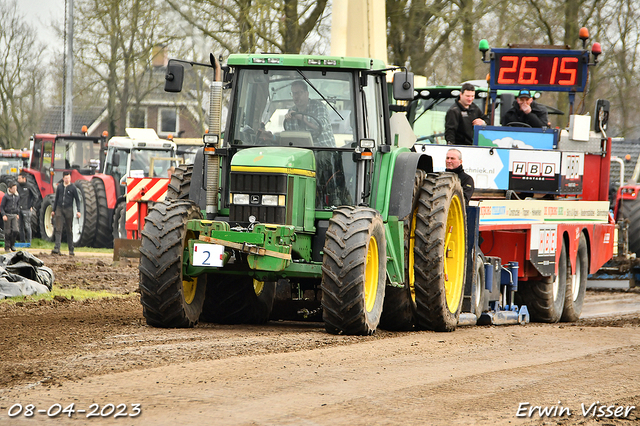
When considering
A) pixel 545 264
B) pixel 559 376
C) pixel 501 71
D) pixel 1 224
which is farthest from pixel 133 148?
pixel 559 376

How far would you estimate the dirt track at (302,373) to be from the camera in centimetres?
523

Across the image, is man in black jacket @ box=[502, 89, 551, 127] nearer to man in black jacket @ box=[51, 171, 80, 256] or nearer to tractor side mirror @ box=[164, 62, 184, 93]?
tractor side mirror @ box=[164, 62, 184, 93]

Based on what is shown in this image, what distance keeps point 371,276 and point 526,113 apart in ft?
19.5

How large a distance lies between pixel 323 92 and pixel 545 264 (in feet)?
16.3

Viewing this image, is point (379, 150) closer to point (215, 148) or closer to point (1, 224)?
point (215, 148)

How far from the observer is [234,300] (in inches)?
385

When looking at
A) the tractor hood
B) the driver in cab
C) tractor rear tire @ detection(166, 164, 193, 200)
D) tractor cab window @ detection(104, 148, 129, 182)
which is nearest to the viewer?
the tractor hood

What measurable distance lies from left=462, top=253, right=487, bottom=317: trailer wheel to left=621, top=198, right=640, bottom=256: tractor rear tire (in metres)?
8.40

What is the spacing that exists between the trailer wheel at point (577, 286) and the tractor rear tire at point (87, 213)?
514 inches

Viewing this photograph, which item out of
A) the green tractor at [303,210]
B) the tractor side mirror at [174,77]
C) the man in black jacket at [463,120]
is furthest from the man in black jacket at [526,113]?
the tractor side mirror at [174,77]

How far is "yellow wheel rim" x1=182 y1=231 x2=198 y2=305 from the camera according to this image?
8.51 meters

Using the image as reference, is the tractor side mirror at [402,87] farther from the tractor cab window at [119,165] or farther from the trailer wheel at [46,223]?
the trailer wheel at [46,223]

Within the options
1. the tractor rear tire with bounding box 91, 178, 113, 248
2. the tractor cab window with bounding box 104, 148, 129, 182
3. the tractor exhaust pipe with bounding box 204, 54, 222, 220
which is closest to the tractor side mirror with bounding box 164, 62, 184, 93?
the tractor exhaust pipe with bounding box 204, 54, 222, 220

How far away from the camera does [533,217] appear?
40.1 ft
